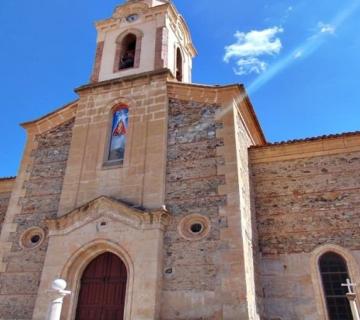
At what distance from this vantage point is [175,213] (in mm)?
10891

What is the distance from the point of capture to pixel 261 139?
618 inches

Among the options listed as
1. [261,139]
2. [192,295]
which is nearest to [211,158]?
[192,295]

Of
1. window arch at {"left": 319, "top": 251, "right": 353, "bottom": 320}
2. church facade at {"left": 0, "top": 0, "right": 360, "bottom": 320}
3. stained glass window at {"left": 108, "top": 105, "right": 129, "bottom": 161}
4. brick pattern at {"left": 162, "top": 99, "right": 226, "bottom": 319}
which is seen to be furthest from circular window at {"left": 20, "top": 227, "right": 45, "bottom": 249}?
window arch at {"left": 319, "top": 251, "right": 353, "bottom": 320}

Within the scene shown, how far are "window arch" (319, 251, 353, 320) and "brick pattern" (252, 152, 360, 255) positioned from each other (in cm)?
45

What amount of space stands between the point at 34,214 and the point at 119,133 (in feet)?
12.2

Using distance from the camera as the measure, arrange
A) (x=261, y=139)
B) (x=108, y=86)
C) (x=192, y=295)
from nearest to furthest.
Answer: (x=192, y=295)
(x=108, y=86)
(x=261, y=139)

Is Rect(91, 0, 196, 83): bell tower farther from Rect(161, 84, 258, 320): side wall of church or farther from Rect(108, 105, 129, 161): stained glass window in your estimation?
Rect(161, 84, 258, 320): side wall of church

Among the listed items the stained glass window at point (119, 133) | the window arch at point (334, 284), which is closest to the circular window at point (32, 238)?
the stained glass window at point (119, 133)

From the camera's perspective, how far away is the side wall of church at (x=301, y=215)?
10.7 metres

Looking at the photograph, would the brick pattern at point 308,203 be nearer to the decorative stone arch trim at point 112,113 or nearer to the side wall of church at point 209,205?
the side wall of church at point 209,205

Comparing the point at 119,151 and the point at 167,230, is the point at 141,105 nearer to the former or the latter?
the point at 119,151

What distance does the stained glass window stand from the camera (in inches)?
501

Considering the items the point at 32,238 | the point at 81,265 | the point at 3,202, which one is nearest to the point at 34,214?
the point at 32,238

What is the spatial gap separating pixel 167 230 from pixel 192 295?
1873 millimetres
